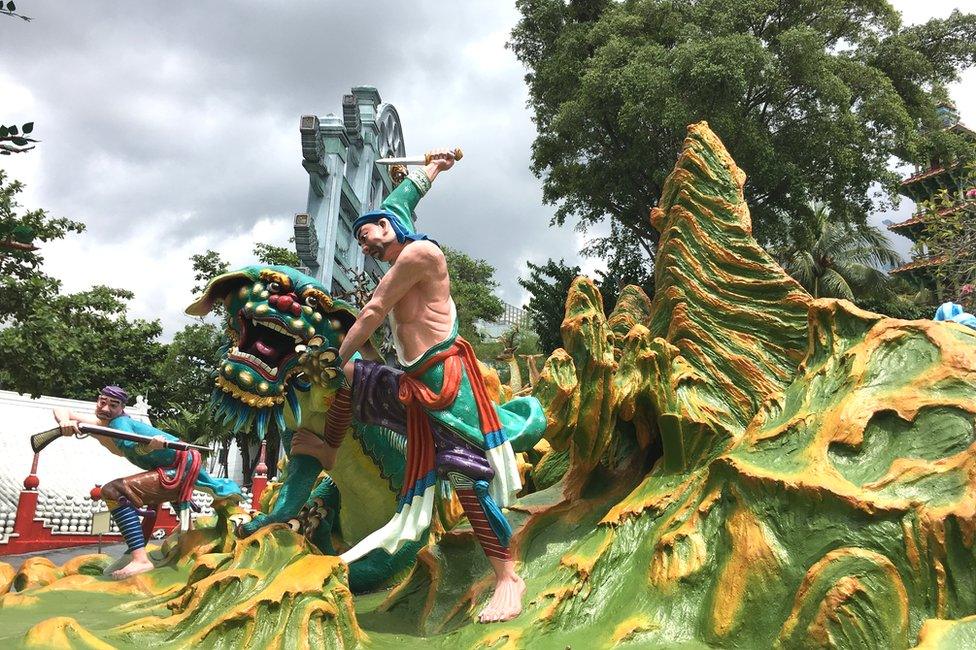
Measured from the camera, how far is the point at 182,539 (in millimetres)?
4598

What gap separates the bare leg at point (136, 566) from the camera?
434 centimetres

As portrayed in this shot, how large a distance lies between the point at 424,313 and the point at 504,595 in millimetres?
1203

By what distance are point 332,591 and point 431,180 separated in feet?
6.06

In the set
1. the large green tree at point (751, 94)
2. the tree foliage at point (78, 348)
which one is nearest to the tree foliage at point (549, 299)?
the large green tree at point (751, 94)

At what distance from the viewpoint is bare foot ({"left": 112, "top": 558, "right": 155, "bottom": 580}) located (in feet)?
14.2

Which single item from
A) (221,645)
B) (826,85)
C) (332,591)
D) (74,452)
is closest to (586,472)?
(332,591)

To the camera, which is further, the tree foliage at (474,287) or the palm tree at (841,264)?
the tree foliage at (474,287)

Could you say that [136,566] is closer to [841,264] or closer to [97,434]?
[97,434]

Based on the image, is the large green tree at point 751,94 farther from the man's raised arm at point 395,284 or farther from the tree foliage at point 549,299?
the man's raised arm at point 395,284

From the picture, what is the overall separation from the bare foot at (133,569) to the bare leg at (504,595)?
7.95 ft

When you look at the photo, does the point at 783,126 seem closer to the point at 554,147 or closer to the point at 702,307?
the point at 554,147

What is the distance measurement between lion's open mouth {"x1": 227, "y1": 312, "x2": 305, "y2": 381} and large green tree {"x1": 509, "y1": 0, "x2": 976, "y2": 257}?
398 inches

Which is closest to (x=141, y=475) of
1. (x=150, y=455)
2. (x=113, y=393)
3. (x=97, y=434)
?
(x=150, y=455)

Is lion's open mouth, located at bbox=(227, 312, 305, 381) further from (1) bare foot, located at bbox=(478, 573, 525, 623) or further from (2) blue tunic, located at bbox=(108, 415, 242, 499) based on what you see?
(2) blue tunic, located at bbox=(108, 415, 242, 499)
